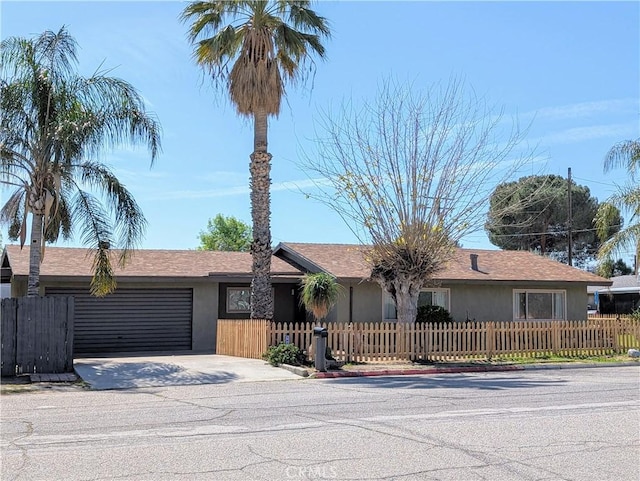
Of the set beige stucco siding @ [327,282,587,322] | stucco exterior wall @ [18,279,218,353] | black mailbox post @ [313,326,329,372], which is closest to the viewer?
black mailbox post @ [313,326,329,372]

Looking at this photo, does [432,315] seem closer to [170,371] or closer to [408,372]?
[408,372]

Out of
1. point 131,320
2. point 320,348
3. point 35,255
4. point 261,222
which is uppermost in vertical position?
point 261,222

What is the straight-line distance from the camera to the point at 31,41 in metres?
17.7

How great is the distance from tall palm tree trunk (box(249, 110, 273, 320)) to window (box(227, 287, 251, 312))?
192 inches

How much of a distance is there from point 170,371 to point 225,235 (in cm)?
5425

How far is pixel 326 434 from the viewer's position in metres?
8.82

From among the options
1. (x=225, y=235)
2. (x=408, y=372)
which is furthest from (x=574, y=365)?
(x=225, y=235)

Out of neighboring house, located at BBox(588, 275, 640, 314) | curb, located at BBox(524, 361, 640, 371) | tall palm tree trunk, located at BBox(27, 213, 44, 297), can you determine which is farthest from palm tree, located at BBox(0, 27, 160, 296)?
neighboring house, located at BBox(588, 275, 640, 314)

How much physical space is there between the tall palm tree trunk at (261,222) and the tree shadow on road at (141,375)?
11.3ft

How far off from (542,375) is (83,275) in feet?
45.7

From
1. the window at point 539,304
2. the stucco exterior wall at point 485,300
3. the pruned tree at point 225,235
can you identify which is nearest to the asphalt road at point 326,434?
the stucco exterior wall at point 485,300

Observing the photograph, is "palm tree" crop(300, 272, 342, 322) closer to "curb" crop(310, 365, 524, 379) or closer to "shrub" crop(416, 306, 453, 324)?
"curb" crop(310, 365, 524, 379)

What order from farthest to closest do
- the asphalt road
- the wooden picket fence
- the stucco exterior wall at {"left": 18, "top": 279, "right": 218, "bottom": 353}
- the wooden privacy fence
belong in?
the stucco exterior wall at {"left": 18, "top": 279, "right": 218, "bottom": 353}
the wooden picket fence
the wooden privacy fence
the asphalt road

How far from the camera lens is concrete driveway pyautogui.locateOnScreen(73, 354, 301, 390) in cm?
1576
